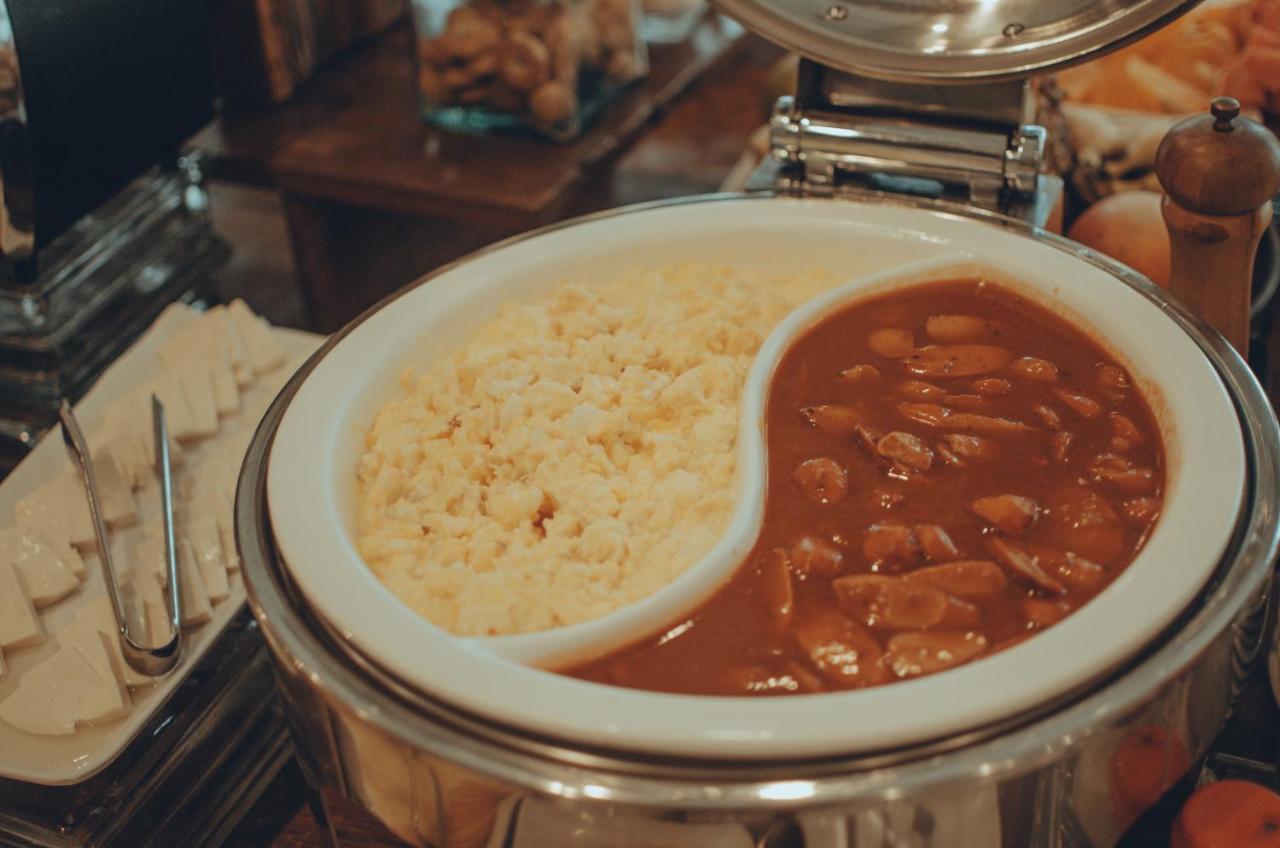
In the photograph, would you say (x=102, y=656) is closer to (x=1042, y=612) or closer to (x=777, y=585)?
(x=777, y=585)

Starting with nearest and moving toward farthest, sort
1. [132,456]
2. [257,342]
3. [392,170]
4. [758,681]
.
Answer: [758,681] < [132,456] < [257,342] < [392,170]

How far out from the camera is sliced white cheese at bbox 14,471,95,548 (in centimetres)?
142

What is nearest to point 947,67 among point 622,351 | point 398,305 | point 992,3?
point 992,3

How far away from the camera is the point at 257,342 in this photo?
177 centimetres

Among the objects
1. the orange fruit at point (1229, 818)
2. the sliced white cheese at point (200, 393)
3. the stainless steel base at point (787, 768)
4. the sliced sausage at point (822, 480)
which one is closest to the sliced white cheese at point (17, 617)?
the sliced white cheese at point (200, 393)

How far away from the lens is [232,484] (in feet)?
4.93

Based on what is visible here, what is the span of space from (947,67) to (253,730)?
1065 mm

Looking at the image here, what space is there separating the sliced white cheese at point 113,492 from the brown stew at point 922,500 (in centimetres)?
82

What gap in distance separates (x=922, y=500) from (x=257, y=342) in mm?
1099

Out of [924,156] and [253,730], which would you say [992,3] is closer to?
[924,156]

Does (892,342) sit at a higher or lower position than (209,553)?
higher

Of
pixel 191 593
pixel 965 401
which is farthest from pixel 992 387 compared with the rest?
pixel 191 593

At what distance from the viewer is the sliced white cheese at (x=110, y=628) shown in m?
1.21

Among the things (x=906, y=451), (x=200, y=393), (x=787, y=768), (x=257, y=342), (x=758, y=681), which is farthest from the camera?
(x=257, y=342)
